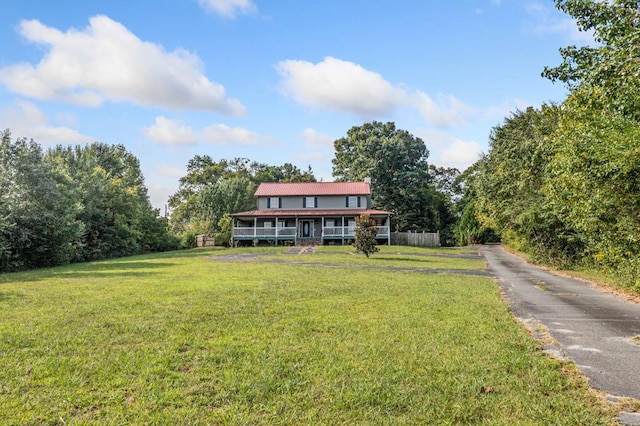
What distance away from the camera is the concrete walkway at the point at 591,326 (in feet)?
15.1

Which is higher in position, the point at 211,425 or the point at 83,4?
the point at 83,4

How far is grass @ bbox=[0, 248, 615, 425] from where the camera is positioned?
11.9ft

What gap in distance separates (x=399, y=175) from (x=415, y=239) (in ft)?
40.7

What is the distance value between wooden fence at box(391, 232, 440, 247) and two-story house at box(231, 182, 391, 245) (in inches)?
61.7

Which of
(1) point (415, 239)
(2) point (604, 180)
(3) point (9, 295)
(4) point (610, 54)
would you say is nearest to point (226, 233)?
(1) point (415, 239)

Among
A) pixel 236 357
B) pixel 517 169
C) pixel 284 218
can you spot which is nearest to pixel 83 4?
pixel 236 357

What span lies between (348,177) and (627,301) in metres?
40.6

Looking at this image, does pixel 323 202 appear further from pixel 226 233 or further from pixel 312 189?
pixel 226 233

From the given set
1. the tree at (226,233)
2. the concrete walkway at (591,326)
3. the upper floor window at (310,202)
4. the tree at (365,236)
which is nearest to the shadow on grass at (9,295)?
the concrete walkway at (591,326)

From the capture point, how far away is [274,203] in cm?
3900

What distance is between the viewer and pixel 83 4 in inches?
466

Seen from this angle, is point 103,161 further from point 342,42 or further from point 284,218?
point 342,42

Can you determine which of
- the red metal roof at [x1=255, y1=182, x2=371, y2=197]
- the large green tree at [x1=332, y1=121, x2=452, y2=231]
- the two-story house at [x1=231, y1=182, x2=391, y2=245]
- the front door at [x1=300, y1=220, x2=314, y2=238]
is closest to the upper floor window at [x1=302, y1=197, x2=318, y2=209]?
the two-story house at [x1=231, y1=182, x2=391, y2=245]

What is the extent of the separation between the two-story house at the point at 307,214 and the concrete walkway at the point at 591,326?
2293cm
